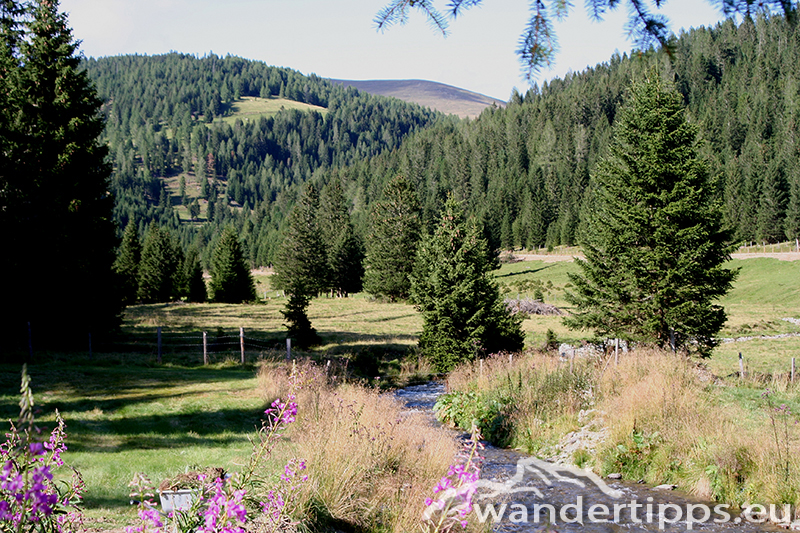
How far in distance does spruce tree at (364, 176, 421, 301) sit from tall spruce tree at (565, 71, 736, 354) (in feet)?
117

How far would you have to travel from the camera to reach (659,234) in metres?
17.7

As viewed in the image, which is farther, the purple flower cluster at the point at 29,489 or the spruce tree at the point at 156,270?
the spruce tree at the point at 156,270

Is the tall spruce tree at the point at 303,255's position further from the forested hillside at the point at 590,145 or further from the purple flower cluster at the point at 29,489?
the purple flower cluster at the point at 29,489

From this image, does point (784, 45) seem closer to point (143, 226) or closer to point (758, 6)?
point (758, 6)

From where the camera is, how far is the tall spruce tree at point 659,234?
57.5ft

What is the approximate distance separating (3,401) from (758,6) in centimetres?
1362

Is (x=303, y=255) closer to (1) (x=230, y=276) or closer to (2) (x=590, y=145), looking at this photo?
(1) (x=230, y=276)

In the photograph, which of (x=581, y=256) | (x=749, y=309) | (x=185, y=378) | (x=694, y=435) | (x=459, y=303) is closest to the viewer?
(x=694, y=435)

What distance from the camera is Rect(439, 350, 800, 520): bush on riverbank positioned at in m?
9.20

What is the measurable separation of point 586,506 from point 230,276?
51.4 metres

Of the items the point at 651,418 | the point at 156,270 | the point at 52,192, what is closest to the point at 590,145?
the point at 156,270

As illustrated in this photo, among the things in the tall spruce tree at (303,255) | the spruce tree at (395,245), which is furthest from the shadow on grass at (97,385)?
the tall spruce tree at (303,255)

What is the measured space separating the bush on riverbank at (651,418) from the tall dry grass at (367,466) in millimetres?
4116

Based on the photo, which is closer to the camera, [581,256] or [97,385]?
[97,385]
